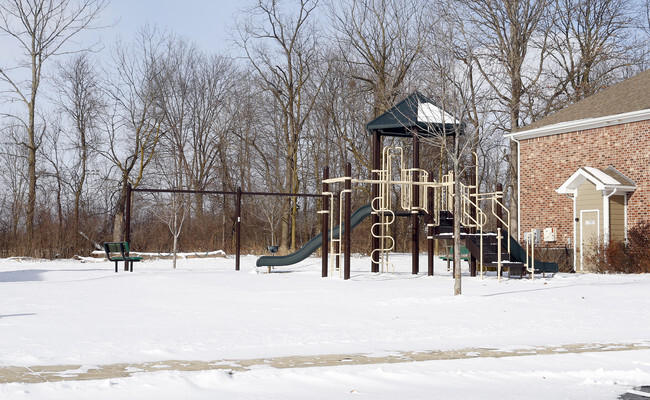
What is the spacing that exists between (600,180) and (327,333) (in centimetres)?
1631

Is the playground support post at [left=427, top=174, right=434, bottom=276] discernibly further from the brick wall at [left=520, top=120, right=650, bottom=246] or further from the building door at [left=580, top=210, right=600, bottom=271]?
the brick wall at [left=520, top=120, right=650, bottom=246]

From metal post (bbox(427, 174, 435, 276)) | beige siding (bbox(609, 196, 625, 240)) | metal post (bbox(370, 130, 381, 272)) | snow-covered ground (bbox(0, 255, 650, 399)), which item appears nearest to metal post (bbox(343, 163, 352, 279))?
snow-covered ground (bbox(0, 255, 650, 399))

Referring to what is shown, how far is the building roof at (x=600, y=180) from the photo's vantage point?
22625 millimetres

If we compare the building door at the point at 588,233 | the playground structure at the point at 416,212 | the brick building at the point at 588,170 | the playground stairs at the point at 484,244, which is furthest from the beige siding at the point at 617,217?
the playground stairs at the point at 484,244

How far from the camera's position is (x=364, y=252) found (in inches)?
1291

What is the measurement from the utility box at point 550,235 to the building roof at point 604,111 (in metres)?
3.45

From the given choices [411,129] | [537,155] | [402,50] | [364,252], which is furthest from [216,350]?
[402,50]

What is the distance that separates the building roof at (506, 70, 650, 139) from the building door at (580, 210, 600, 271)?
2996 mm

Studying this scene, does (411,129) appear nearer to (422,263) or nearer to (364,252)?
(422,263)

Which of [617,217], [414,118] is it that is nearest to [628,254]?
[617,217]

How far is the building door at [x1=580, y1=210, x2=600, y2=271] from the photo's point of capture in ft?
76.9

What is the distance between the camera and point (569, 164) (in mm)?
25266

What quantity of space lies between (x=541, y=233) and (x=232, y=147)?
21549mm

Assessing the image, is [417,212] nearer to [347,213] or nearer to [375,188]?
[375,188]
